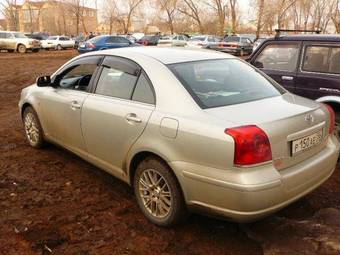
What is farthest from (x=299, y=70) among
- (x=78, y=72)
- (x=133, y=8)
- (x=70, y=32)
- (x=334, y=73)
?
(x=70, y=32)

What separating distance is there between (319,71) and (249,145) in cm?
333

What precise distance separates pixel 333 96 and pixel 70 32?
276 feet

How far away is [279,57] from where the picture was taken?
6.41 metres

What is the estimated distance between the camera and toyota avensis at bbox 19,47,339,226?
308 cm

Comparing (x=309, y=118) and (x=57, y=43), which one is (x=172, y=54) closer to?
(x=309, y=118)

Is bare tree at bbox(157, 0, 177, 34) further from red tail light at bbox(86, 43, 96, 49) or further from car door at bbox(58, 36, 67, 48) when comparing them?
red tail light at bbox(86, 43, 96, 49)

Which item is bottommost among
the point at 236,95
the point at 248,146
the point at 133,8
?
the point at 248,146

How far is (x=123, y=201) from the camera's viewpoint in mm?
4309

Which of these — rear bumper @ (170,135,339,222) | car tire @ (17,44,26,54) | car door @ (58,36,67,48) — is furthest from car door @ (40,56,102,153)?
car door @ (58,36,67,48)

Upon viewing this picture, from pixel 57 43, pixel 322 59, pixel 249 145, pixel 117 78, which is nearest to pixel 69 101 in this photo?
pixel 117 78

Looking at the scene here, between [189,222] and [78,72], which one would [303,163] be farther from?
[78,72]

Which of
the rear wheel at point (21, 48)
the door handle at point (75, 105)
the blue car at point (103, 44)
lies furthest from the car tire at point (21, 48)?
the door handle at point (75, 105)

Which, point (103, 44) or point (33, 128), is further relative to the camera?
point (103, 44)

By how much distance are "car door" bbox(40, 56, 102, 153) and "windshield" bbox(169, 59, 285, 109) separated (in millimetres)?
1251
